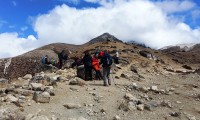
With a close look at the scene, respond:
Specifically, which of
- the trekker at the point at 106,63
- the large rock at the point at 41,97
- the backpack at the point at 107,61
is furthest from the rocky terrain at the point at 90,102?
the backpack at the point at 107,61

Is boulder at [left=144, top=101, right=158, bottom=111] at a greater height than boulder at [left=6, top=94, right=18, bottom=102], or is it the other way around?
boulder at [left=6, top=94, right=18, bottom=102]

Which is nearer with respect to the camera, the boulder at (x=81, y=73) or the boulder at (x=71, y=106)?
the boulder at (x=71, y=106)

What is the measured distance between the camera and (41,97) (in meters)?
14.2

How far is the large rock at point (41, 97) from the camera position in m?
14.2

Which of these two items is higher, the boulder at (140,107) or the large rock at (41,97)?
the large rock at (41,97)

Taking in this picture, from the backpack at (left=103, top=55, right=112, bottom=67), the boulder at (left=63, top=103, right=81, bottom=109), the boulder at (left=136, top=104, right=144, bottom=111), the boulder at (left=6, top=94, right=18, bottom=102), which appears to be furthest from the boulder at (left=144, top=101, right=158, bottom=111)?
the boulder at (left=6, top=94, right=18, bottom=102)

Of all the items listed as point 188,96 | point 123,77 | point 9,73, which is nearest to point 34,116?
point 188,96

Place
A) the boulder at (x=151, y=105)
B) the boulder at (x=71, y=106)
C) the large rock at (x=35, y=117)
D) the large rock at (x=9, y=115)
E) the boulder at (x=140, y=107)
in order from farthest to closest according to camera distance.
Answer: the boulder at (x=151, y=105) → the boulder at (x=140, y=107) → the boulder at (x=71, y=106) → the large rock at (x=35, y=117) → the large rock at (x=9, y=115)

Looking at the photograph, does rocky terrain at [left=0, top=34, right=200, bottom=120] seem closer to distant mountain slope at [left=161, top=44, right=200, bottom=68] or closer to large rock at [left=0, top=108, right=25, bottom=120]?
large rock at [left=0, top=108, right=25, bottom=120]

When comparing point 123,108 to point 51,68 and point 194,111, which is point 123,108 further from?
point 51,68

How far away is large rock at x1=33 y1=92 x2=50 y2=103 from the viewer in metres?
14.2

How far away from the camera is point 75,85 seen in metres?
18.2

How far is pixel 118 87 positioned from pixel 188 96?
3.83m

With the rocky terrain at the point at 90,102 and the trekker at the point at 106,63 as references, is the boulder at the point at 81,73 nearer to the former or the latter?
the rocky terrain at the point at 90,102
